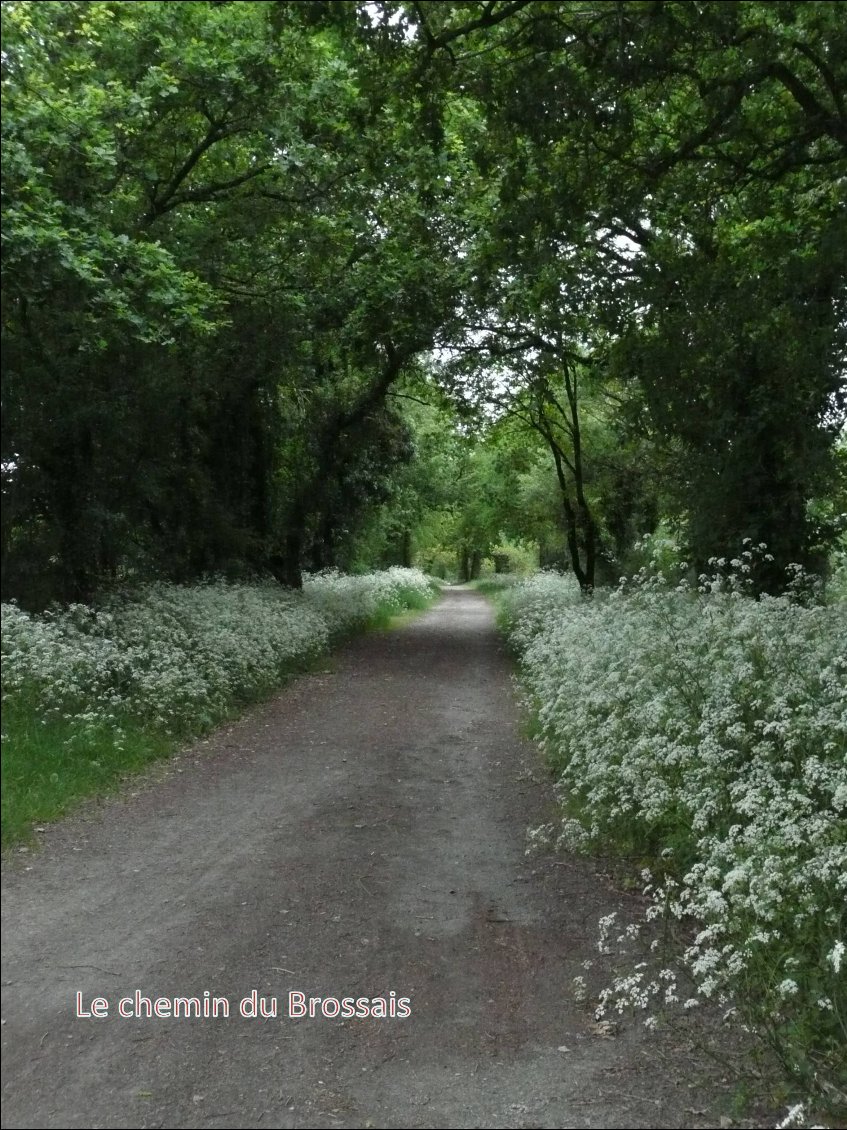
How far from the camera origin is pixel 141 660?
5.14 m

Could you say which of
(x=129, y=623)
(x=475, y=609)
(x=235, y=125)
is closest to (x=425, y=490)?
(x=475, y=609)

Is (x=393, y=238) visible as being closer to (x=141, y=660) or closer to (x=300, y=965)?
(x=141, y=660)

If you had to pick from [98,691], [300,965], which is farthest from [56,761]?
[300,965]

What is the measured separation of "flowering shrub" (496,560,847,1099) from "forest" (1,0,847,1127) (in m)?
0.03

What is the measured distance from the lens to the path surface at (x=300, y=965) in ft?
9.58

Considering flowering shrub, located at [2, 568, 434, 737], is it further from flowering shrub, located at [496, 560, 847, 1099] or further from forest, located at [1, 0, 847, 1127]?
flowering shrub, located at [496, 560, 847, 1099]

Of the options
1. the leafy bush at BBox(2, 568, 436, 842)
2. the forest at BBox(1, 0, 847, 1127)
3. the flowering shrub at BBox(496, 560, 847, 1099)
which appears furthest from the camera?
the flowering shrub at BBox(496, 560, 847, 1099)

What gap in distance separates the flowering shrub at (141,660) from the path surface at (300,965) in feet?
1.21

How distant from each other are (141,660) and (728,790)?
11.8ft

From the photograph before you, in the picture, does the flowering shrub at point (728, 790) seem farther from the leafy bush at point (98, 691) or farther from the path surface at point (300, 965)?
the leafy bush at point (98, 691)

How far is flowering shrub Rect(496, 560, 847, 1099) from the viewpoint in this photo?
471cm

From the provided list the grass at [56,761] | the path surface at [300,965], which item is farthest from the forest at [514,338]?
the path surface at [300,965]

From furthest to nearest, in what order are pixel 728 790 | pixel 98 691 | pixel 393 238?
pixel 393 238 → pixel 728 790 → pixel 98 691

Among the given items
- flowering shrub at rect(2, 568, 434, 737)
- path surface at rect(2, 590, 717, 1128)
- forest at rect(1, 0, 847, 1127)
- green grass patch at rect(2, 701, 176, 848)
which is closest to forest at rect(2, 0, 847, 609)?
forest at rect(1, 0, 847, 1127)
